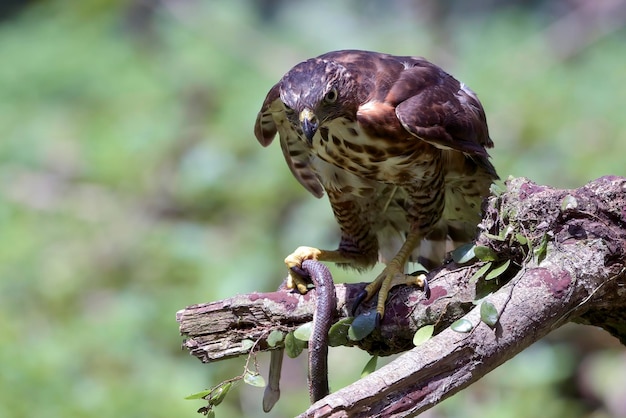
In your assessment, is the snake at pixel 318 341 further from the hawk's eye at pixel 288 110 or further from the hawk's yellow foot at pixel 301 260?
the hawk's eye at pixel 288 110

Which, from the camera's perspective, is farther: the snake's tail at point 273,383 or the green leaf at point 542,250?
the snake's tail at point 273,383

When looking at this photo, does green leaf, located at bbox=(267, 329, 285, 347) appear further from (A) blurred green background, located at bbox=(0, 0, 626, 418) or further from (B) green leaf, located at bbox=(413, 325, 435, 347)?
(A) blurred green background, located at bbox=(0, 0, 626, 418)

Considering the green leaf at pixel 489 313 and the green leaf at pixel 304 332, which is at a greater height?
the green leaf at pixel 304 332

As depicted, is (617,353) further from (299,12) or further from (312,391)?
(299,12)

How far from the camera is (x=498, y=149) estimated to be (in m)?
5.82

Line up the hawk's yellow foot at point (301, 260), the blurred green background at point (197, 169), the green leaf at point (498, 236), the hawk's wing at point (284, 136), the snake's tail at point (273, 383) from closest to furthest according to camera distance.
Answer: the green leaf at point (498, 236), the snake's tail at point (273, 383), the hawk's yellow foot at point (301, 260), the hawk's wing at point (284, 136), the blurred green background at point (197, 169)

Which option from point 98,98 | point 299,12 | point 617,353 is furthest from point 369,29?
point 617,353

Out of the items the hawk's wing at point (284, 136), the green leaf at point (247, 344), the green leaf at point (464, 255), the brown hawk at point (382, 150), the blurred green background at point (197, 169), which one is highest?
the blurred green background at point (197, 169)

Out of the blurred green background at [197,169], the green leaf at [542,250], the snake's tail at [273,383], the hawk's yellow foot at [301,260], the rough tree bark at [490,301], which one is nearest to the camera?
the rough tree bark at [490,301]

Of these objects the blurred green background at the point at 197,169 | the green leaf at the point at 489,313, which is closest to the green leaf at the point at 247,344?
the green leaf at the point at 489,313

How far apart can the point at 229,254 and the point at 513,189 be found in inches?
118

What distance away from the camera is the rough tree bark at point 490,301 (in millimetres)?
2270

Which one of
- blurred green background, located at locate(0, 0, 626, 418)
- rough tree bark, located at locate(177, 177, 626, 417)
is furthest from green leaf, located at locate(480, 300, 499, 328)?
blurred green background, located at locate(0, 0, 626, 418)

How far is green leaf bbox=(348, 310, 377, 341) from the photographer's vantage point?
2799mm
